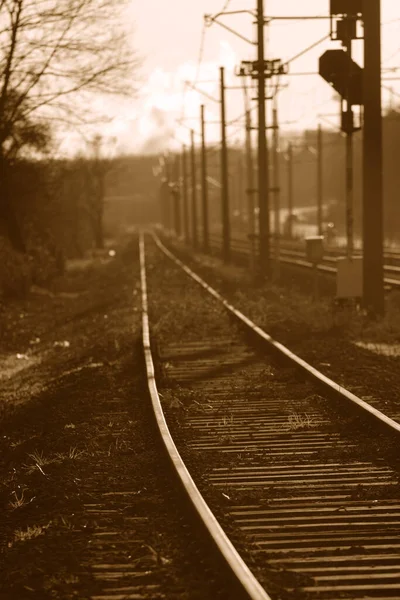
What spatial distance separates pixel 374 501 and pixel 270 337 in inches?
391

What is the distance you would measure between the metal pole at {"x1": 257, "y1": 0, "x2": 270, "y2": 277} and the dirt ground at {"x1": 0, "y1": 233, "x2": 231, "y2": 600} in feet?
49.8

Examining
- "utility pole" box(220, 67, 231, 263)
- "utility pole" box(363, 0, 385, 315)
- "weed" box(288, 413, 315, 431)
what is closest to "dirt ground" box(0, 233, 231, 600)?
"weed" box(288, 413, 315, 431)

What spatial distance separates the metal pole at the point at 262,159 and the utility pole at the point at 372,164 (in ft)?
37.4

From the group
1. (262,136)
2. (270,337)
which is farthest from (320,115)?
(270,337)

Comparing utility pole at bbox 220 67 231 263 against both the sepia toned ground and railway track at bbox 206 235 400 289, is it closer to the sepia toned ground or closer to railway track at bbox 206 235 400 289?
railway track at bbox 206 235 400 289

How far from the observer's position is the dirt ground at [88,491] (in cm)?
631

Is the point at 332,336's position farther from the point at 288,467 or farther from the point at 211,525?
the point at 211,525

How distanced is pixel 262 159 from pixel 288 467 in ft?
79.3

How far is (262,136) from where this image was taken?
105 feet

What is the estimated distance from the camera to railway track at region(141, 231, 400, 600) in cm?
634

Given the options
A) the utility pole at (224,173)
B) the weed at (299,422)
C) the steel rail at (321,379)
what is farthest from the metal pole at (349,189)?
the utility pole at (224,173)

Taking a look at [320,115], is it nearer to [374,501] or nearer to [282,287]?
[282,287]

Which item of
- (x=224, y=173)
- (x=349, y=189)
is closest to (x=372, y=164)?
(x=349, y=189)

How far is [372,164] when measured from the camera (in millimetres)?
20391
